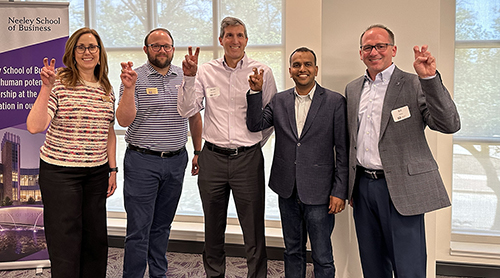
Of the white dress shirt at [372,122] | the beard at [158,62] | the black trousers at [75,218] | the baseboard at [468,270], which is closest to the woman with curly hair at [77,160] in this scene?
the black trousers at [75,218]

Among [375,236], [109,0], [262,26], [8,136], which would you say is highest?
[109,0]

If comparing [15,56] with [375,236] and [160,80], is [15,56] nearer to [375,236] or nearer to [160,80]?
[160,80]

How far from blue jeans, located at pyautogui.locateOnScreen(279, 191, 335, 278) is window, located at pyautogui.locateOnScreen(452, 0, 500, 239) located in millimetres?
1594

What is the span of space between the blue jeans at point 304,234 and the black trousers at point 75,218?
3.86ft

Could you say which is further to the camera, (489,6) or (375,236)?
(489,6)

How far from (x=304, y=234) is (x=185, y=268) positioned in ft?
4.51

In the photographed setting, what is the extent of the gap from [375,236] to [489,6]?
2303 millimetres

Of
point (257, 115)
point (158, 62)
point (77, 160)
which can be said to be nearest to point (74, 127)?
point (77, 160)

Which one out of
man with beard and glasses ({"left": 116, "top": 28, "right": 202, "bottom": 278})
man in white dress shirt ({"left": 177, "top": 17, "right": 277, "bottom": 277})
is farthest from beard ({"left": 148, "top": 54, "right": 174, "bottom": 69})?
man in white dress shirt ({"left": 177, "top": 17, "right": 277, "bottom": 277})

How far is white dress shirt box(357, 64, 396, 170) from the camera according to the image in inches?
84.4

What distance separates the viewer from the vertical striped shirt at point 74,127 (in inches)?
86.7

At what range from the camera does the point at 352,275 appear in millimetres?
2871

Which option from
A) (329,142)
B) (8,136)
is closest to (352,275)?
(329,142)

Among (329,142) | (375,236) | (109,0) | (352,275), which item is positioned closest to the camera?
(375,236)
